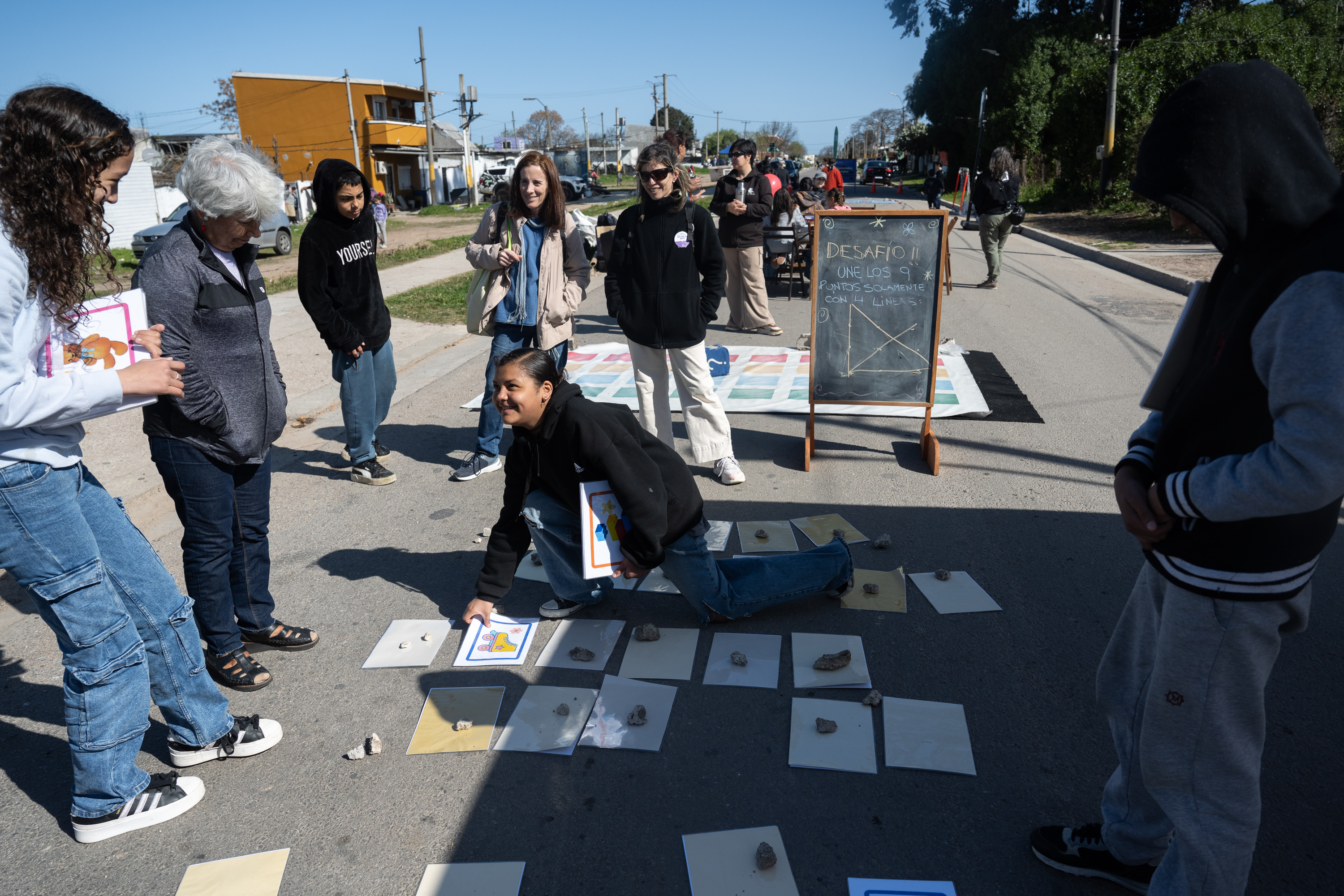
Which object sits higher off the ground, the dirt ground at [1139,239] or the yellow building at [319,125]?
the yellow building at [319,125]

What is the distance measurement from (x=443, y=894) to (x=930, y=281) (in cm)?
462

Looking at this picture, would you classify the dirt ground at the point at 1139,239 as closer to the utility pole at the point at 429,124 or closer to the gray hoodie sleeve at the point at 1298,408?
the gray hoodie sleeve at the point at 1298,408

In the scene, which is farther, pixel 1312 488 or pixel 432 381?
pixel 432 381

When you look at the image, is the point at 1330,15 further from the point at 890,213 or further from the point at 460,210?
the point at 460,210

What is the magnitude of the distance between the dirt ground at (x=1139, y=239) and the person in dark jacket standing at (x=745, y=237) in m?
6.43

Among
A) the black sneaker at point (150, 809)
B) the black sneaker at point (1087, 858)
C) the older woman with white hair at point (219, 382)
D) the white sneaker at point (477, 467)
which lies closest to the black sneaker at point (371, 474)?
the white sneaker at point (477, 467)

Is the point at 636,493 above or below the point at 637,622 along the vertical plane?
above

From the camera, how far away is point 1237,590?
1735mm

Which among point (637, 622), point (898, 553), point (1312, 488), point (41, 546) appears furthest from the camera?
point (898, 553)

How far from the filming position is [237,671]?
3.26 meters

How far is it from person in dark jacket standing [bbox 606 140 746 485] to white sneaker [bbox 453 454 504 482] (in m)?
1.13

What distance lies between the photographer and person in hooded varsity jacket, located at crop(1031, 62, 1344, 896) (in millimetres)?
1538

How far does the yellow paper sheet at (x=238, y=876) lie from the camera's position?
236cm

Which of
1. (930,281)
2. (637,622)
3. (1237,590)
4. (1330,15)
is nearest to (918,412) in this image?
(930,281)
